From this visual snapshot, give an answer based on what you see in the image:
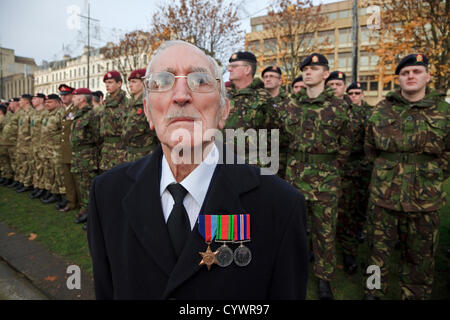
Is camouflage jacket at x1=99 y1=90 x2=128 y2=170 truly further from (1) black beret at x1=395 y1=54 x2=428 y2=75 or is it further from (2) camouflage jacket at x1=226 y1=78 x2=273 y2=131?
(1) black beret at x1=395 y1=54 x2=428 y2=75

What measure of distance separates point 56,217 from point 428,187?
651cm

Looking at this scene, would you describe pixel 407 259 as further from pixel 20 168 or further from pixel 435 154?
pixel 20 168

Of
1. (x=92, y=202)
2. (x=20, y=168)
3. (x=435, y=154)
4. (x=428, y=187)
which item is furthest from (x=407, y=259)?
(x=20, y=168)

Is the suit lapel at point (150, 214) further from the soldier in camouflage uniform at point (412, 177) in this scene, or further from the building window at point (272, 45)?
the building window at point (272, 45)

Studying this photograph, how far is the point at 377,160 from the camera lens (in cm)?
339

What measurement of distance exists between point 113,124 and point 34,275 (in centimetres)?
280

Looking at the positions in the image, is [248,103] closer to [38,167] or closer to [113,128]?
[113,128]

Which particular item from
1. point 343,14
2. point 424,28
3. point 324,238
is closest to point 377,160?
point 324,238

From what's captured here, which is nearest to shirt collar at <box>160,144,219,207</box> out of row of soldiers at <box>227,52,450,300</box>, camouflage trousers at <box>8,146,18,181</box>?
row of soldiers at <box>227,52,450,300</box>

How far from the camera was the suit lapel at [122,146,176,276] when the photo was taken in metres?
1.21

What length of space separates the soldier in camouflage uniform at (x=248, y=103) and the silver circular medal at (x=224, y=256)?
3221 mm

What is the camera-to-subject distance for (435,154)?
122 inches

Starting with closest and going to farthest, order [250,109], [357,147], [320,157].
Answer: [320,157] → [250,109] → [357,147]

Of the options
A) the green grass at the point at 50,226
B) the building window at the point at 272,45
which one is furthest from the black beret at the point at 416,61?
the building window at the point at 272,45
